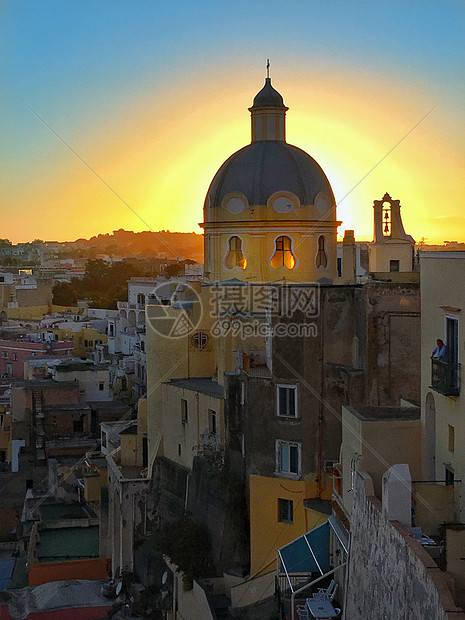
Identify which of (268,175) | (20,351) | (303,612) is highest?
(268,175)

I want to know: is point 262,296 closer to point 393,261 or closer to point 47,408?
point 393,261

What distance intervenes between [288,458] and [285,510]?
106 centimetres

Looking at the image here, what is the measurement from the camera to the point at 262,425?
65.9ft

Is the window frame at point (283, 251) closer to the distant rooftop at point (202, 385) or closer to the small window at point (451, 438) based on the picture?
the distant rooftop at point (202, 385)

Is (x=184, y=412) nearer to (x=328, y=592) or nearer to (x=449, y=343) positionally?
(x=328, y=592)

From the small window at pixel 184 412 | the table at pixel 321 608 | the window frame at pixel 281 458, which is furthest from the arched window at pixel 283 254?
the table at pixel 321 608

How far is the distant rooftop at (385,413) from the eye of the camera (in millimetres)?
14812

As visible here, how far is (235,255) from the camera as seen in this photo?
25438 millimetres

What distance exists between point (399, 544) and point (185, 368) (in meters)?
13.8

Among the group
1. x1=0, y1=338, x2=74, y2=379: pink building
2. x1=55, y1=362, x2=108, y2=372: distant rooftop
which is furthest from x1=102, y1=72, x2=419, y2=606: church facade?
x1=0, y1=338, x2=74, y2=379: pink building

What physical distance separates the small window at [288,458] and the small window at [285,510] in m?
0.58

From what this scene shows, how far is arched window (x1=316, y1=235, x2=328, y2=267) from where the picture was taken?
25984 mm

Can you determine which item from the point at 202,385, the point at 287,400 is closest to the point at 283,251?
the point at 202,385

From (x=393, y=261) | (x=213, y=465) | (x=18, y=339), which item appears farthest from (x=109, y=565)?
(x=18, y=339)
